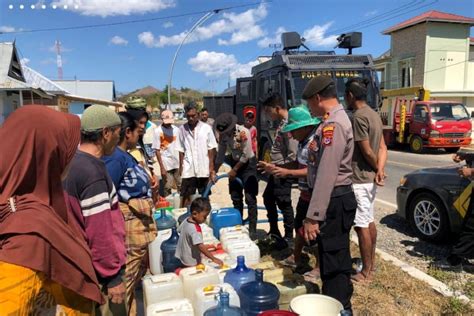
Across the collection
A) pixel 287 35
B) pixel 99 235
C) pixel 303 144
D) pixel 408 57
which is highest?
pixel 408 57

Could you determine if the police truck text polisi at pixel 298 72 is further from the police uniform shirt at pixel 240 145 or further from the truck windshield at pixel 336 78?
the police uniform shirt at pixel 240 145

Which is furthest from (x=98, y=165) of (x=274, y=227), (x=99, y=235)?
(x=274, y=227)

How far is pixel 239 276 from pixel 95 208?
1510 mm

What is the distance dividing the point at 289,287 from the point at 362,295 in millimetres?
874

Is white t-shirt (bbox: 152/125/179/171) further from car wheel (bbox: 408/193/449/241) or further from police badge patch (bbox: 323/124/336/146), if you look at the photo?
police badge patch (bbox: 323/124/336/146)

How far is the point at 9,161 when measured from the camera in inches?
50.9

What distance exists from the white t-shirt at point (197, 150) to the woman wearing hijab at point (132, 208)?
2473 mm

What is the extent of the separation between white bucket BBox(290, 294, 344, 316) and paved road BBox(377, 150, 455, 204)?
5413 millimetres

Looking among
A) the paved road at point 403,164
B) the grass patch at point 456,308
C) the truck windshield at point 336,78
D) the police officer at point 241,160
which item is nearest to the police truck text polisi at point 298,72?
the truck windshield at point 336,78

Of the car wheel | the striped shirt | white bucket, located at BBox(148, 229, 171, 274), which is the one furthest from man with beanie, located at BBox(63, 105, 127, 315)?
the car wheel

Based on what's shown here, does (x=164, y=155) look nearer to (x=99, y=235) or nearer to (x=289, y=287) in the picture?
(x=289, y=287)

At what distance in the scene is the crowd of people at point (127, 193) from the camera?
4.31 feet

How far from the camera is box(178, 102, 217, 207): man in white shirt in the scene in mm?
5488

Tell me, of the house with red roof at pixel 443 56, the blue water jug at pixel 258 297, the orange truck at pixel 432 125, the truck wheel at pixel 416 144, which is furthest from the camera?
the house with red roof at pixel 443 56
